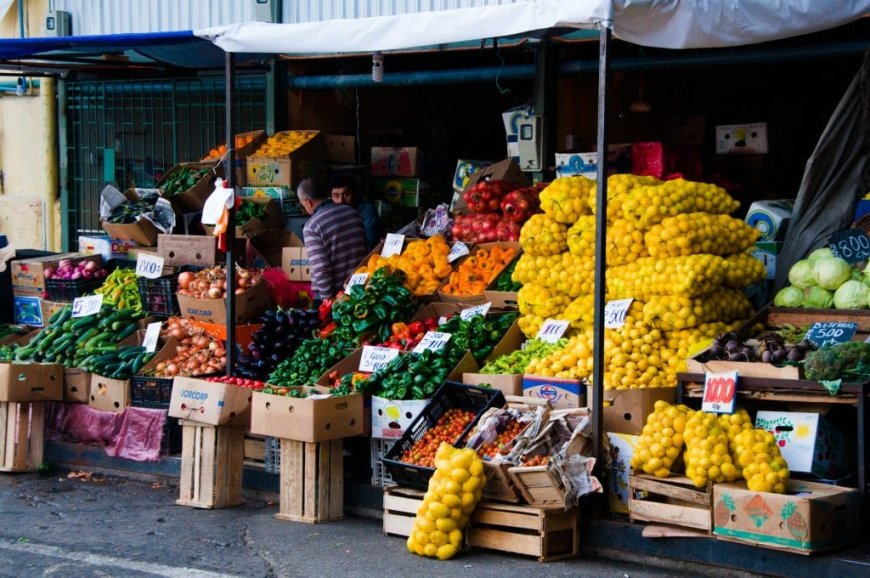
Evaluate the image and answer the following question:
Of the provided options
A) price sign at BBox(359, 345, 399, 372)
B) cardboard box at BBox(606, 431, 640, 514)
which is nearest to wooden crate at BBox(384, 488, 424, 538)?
cardboard box at BBox(606, 431, 640, 514)

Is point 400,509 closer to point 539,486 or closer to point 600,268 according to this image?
point 539,486

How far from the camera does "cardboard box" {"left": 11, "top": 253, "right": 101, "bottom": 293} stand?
1169cm

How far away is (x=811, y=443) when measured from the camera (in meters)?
6.89

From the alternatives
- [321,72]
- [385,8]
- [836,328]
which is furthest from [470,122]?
[836,328]

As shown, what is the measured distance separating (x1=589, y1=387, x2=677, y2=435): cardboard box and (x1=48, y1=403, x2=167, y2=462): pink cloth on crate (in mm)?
3859

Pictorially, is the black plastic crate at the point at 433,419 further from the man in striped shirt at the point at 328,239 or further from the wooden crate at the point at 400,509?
the man in striped shirt at the point at 328,239

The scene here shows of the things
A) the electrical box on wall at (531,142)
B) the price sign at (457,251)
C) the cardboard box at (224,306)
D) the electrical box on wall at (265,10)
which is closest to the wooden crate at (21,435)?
the cardboard box at (224,306)

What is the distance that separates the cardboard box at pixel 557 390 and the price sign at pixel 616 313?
0.50 m

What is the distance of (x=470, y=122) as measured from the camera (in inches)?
580

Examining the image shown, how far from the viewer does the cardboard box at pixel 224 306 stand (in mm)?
10031

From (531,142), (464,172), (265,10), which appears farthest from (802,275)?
(265,10)

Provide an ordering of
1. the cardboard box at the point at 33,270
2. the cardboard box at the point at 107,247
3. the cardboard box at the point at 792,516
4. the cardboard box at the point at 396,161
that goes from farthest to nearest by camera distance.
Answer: the cardboard box at the point at 396,161 < the cardboard box at the point at 33,270 < the cardboard box at the point at 107,247 < the cardboard box at the point at 792,516

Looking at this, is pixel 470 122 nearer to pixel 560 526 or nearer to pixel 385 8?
pixel 385 8

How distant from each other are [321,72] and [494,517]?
6.38 metres
